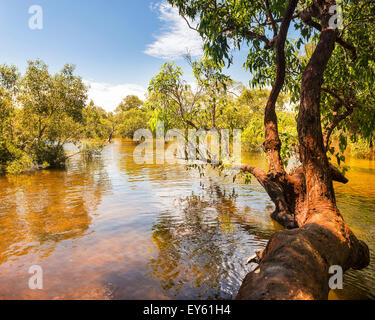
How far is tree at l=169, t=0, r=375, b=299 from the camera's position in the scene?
258 cm

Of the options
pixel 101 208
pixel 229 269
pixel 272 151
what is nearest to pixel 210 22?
pixel 272 151

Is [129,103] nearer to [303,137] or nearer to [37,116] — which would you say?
[37,116]

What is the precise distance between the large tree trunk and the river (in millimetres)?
1792

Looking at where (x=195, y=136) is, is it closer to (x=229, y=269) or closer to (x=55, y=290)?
(x=229, y=269)

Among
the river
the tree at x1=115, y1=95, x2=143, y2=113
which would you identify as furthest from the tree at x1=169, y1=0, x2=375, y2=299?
the tree at x1=115, y1=95, x2=143, y2=113

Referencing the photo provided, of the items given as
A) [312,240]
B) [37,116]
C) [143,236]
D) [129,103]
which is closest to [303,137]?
[312,240]

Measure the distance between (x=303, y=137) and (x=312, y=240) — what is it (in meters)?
2.29

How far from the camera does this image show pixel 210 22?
7.06 metres

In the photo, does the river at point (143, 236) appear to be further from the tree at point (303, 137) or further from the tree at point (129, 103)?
the tree at point (129, 103)

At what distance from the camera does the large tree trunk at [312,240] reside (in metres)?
2.37

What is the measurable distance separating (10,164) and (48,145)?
4.57m

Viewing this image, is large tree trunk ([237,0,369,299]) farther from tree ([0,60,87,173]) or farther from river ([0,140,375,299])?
tree ([0,60,87,173])

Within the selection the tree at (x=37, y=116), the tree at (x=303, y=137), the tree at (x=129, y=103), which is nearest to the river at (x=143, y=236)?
the tree at (x=303, y=137)

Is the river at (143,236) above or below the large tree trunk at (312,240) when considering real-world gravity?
below
